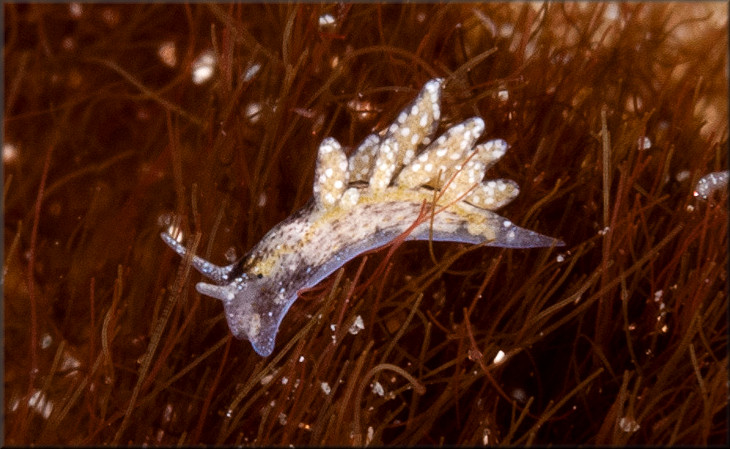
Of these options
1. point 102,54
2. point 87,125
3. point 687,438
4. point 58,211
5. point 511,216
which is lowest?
point 687,438

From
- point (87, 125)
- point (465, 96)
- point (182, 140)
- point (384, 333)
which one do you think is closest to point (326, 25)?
point (465, 96)

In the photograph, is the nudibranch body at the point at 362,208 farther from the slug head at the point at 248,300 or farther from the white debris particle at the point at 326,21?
the white debris particle at the point at 326,21

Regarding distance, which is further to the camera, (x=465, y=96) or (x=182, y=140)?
(x=182, y=140)

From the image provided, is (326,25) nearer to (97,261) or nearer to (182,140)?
(182,140)

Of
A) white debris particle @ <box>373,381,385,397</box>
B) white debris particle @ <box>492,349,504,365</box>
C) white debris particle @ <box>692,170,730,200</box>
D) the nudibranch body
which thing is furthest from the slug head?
white debris particle @ <box>692,170,730,200</box>

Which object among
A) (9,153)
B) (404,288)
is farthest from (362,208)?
(9,153)

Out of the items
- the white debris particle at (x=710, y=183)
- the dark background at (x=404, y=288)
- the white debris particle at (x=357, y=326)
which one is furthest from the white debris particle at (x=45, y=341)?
the white debris particle at (x=710, y=183)
